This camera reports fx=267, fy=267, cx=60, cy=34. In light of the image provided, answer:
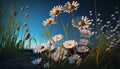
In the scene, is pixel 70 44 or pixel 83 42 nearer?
pixel 70 44

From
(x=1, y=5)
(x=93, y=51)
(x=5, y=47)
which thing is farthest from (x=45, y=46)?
(x=1, y=5)

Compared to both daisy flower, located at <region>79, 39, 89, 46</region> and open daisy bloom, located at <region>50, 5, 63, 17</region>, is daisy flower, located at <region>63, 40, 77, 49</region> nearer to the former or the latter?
daisy flower, located at <region>79, 39, 89, 46</region>

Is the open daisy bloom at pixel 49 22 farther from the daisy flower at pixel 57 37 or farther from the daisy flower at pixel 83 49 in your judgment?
the daisy flower at pixel 83 49

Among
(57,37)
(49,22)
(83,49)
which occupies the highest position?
(49,22)

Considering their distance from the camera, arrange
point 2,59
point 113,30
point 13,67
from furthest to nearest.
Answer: point 113,30 < point 2,59 < point 13,67

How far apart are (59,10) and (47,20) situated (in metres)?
0.18

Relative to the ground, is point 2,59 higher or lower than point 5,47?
lower

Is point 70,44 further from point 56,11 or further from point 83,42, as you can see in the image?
point 56,11

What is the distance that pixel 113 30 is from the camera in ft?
9.98

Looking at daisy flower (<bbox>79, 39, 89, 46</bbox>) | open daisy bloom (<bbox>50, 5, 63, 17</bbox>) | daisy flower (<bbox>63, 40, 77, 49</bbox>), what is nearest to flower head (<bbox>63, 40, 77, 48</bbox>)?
daisy flower (<bbox>63, 40, 77, 49</bbox>)

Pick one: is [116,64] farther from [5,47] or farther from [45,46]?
[5,47]

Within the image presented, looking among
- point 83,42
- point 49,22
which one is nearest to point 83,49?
point 83,42

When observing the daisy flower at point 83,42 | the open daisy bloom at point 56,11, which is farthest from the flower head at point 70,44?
the open daisy bloom at point 56,11

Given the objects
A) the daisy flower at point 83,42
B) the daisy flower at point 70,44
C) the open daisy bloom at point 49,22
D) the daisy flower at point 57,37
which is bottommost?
the daisy flower at point 70,44
